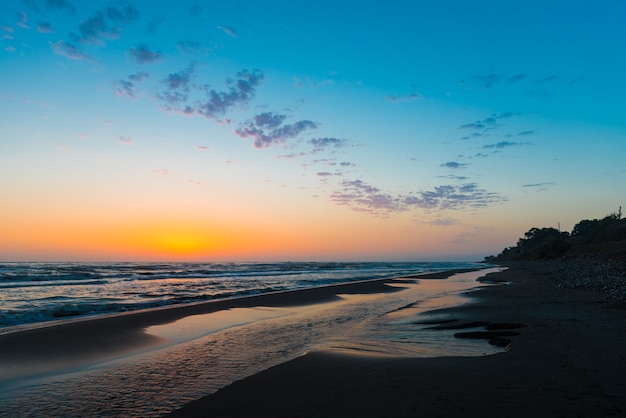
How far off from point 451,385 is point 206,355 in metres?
6.24

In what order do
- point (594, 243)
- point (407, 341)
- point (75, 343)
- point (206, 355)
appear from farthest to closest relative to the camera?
point (594, 243) → point (75, 343) → point (407, 341) → point (206, 355)

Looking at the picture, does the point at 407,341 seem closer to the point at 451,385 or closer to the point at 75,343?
the point at 451,385

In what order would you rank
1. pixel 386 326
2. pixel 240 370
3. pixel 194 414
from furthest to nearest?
1. pixel 386 326
2. pixel 240 370
3. pixel 194 414

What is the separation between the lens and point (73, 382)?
8047 mm

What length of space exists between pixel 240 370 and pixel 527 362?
19.3 feet

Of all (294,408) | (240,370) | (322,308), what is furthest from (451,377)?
(322,308)

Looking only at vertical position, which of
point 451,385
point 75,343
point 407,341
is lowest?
point 75,343

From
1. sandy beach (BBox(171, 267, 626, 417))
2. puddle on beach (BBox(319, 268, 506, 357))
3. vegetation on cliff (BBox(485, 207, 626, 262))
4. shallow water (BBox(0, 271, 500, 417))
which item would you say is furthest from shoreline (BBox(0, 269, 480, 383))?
vegetation on cliff (BBox(485, 207, 626, 262))

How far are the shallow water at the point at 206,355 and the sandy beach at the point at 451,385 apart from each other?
80 centimetres

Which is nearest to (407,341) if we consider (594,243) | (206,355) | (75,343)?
(206,355)

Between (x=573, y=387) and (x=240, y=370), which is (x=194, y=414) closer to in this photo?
(x=240, y=370)

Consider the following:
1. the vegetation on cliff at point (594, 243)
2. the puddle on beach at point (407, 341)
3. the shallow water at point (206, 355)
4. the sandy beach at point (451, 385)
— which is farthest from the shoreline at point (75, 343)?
the vegetation on cliff at point (594, 243)

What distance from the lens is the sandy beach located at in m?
5.61

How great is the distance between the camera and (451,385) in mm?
6641
